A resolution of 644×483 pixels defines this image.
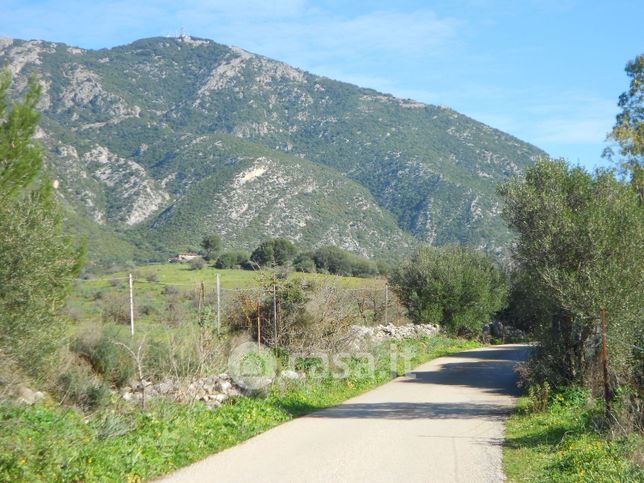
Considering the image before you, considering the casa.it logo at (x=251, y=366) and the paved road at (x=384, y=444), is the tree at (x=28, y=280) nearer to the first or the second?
the paved road at (x=384, y=444)


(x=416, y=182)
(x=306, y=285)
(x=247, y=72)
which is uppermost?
(x=247, y=72)

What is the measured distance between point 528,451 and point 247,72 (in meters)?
128

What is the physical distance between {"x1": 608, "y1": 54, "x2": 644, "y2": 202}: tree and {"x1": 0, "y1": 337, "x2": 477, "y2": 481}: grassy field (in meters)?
18.3

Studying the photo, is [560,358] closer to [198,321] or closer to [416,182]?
[198,321]

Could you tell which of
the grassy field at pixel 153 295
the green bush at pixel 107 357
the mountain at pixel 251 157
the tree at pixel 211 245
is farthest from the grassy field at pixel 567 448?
the tree at pixel 211 245

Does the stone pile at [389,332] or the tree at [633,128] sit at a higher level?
the tree at [633,128]

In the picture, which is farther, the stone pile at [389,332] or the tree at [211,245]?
the tree at [211,245]

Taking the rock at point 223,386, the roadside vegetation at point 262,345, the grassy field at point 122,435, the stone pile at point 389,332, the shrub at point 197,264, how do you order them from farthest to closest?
the shrub at point 197,264 < the stone pile at point 389,332 < the rock at point 223,386 < the roadside vegetation at point 262,345 < the grassy field at point 122,435

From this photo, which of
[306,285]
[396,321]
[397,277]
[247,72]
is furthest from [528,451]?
[247,72]

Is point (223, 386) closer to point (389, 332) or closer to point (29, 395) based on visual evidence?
point (29, 395)

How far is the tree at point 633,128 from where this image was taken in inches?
1208

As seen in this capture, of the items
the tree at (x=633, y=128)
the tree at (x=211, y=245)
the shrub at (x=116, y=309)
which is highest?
the tree at (x=633, y=128)

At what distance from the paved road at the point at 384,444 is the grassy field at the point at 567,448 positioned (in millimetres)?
367

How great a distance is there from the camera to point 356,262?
184 feet
